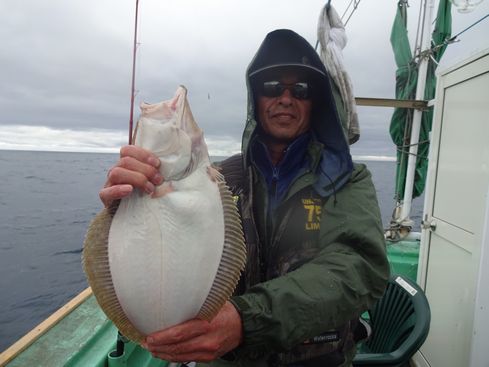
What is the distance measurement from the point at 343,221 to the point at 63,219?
68.6 ft

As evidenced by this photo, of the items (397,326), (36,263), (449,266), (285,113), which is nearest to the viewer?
(285,113)

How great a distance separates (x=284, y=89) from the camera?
2592 mm

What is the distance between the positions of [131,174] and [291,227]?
1142 millimetres

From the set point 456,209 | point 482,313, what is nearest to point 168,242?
point 482,313

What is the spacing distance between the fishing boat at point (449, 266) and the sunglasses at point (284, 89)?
1.54 metres

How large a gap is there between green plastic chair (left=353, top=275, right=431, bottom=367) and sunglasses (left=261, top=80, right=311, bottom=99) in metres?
2.04

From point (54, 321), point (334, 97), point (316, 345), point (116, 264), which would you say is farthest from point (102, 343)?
point (334, 97)

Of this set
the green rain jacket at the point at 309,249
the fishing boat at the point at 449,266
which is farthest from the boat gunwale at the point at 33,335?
the green rain jacket at the point at 309,249

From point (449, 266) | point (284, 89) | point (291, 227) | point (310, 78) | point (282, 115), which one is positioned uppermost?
point (310, 78)

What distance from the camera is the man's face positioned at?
8.48ft

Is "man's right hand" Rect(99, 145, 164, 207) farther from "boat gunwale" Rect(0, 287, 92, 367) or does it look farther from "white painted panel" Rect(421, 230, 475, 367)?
"white painted panel" Rect(421, 230, 475, 367)

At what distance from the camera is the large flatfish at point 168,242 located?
1.37 m

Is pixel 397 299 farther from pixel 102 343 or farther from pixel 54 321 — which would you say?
pixel 54 321

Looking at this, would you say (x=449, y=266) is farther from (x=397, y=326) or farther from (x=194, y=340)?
(x=194, y=340)
